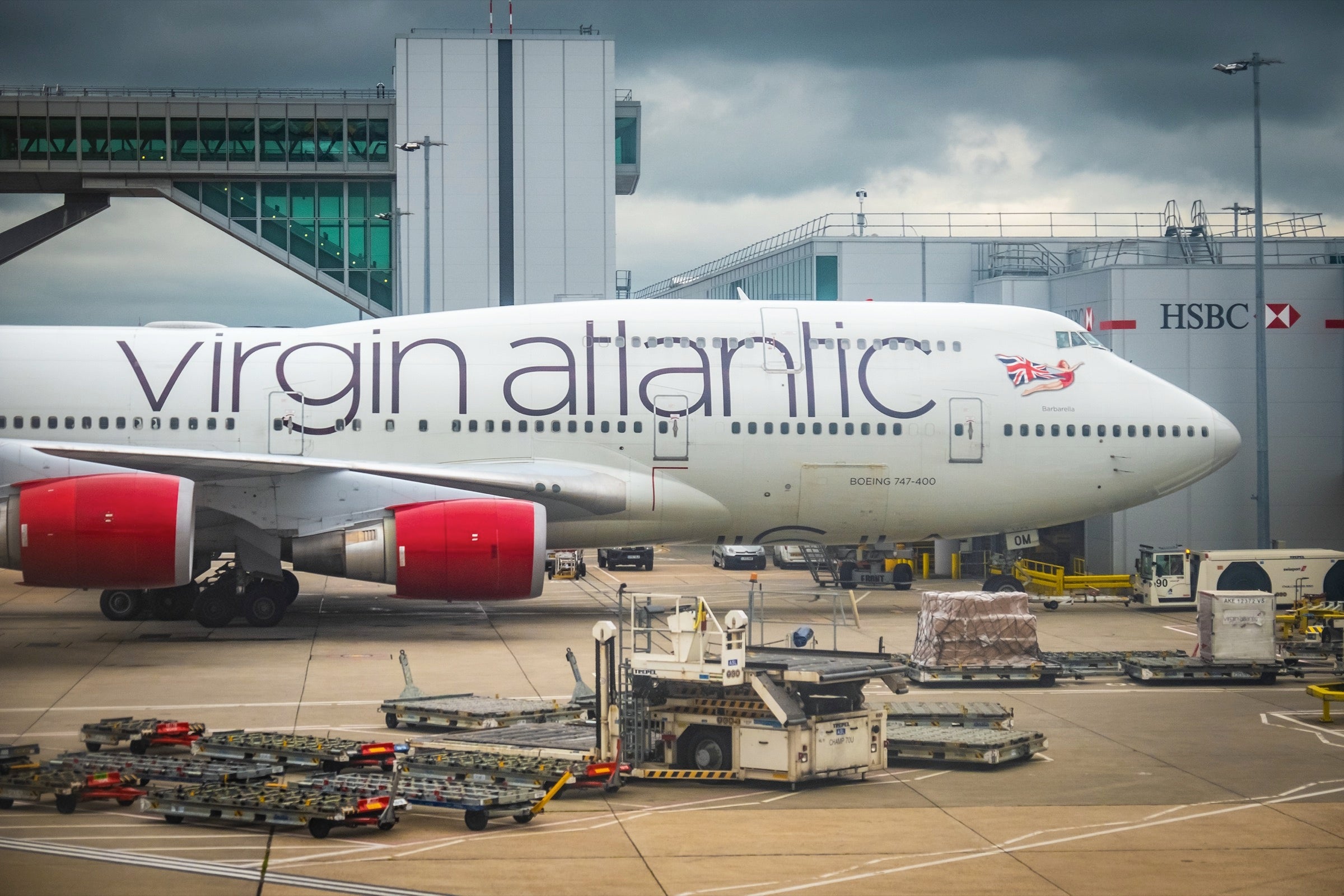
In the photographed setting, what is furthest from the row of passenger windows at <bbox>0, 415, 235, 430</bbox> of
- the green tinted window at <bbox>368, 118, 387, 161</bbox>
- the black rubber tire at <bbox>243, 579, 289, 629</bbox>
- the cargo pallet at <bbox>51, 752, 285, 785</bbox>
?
the green tinted window at <bbox>368, 118, 387, 161</bbox>

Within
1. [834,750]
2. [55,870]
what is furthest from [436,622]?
[55,870]

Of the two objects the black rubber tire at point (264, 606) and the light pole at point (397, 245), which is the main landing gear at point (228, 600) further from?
the light pole at point (397, 245)

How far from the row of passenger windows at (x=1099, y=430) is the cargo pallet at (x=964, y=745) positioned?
10987 mm

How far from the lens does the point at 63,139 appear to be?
58.7m

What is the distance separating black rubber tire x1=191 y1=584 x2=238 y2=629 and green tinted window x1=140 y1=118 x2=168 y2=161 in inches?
1610

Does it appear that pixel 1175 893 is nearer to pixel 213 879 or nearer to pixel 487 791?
pixel 487 791

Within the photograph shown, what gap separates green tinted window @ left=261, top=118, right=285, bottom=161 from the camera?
59438 mm

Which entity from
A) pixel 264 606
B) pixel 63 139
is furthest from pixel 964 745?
pixel 63 139

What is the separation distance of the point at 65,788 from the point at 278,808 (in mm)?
1956

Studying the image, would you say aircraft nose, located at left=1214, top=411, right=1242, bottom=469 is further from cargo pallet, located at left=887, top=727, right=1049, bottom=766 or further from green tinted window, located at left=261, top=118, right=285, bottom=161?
green tinted window, located at left=261, top=118, right=285, bottom=161

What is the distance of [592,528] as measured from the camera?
80.8ft

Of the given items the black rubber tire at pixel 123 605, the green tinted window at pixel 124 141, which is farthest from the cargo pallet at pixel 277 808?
the green tinted window at pixel 124 141

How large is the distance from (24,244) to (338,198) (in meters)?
16.6

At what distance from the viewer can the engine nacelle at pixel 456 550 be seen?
21.4 m
